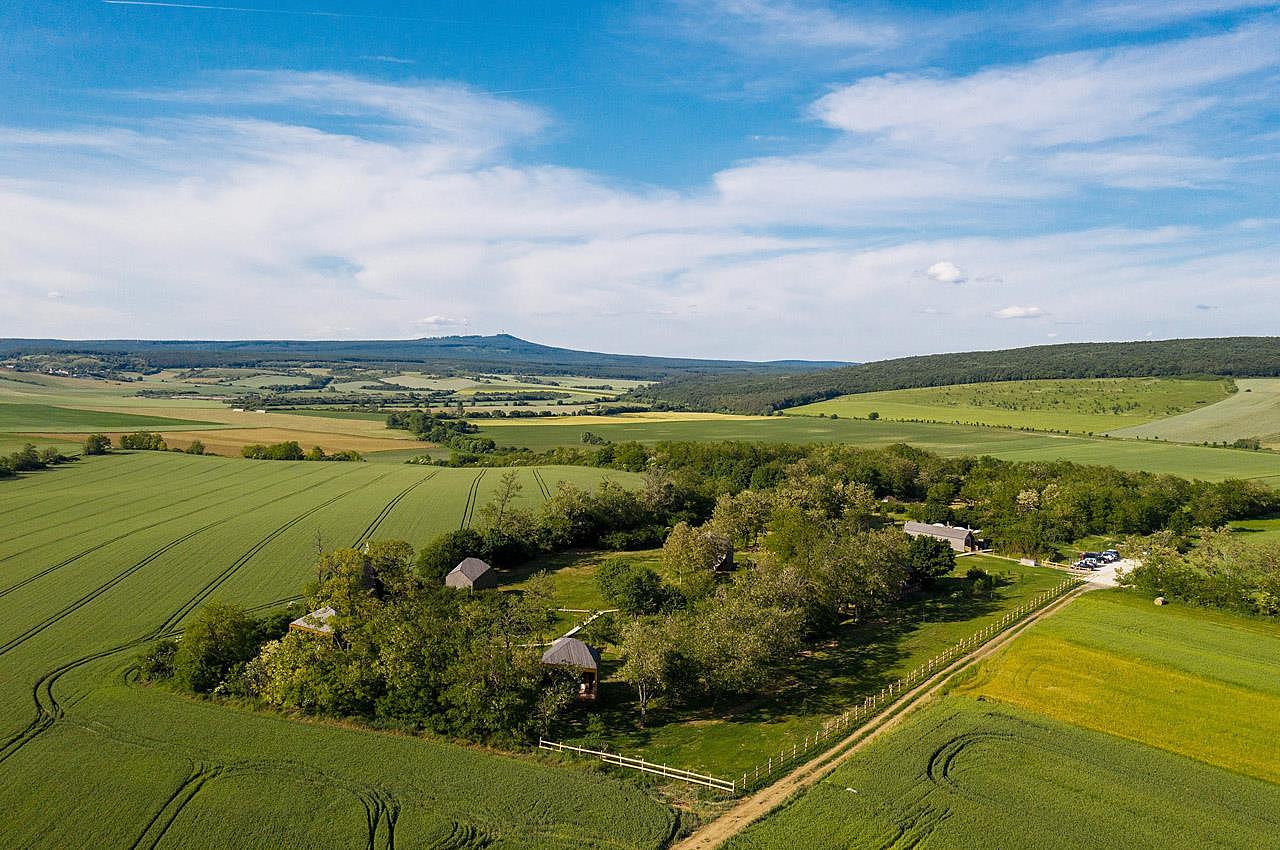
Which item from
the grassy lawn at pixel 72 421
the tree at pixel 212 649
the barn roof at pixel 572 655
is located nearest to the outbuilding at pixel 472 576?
the tree at pixel 212 649

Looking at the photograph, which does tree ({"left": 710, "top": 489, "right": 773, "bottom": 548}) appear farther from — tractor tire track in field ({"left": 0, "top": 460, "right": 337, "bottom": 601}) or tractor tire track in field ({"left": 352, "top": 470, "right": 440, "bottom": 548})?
tractor tire track in field ({"left": 0, "top": 460, "right": 337, "bottom": 601})

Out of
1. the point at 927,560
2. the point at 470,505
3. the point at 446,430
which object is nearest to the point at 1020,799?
the point at 927,560

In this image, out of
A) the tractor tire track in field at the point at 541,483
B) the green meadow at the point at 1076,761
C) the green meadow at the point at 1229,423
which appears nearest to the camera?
the green meadow at the point at 1076,761

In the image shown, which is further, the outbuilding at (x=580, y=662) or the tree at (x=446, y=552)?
the tree at (x=446, y=552)

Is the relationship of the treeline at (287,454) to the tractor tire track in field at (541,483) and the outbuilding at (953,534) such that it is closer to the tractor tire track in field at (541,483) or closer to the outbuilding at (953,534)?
the tractor tire track in field at (541,483)

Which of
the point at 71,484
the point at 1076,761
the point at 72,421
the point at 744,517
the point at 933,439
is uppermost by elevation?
the point at 72,421

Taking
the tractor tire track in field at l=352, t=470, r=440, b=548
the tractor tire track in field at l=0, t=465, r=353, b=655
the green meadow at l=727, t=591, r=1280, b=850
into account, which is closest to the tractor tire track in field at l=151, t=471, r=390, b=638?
the tractor tire track in field at l=0, t=465, r=353, b=655

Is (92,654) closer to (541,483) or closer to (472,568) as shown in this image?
(472,568)
